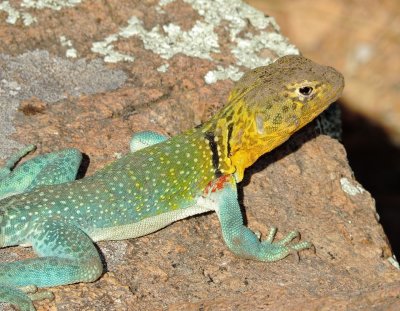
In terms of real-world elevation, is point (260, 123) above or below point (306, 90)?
below

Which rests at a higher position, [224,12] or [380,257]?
[224,12]

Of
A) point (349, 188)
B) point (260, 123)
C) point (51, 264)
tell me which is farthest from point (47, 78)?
point (349, 188)

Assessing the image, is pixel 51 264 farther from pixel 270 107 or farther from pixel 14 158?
pixel 270 107

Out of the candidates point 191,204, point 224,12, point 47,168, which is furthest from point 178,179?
point 224,12

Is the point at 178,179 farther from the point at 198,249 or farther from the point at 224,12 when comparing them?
the point at 224,12

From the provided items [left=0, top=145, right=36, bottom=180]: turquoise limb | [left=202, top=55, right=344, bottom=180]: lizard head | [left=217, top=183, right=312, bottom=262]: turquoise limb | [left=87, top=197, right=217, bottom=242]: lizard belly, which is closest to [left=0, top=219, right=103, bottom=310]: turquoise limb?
[left=87, top=197, right=217, bottom=242]: lizard belly

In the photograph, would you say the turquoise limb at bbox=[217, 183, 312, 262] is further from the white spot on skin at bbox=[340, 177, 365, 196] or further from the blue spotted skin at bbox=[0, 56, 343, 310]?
the white spot on skin at bbox=[340, 177, 365, 196]
